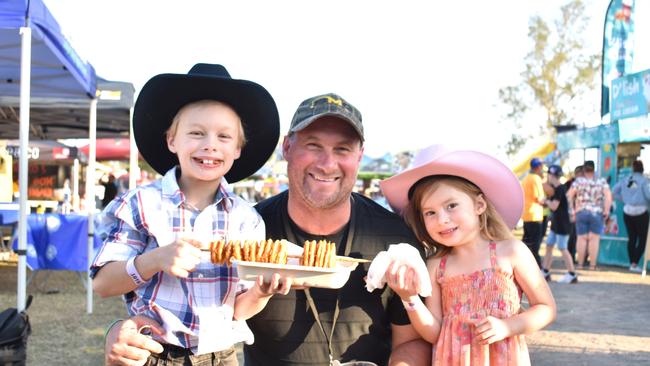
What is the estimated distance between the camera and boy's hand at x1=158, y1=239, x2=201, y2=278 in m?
2.14

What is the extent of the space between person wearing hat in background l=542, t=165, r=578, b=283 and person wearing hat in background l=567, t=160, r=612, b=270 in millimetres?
1047

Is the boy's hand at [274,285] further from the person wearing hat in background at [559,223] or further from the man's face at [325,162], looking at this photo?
the person wearing hat in background at [559,223]

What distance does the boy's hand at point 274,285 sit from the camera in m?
2.20

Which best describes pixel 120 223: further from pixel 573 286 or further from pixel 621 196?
pixel 621 196

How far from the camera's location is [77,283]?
11.2 metres

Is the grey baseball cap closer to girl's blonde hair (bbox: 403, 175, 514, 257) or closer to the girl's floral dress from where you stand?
girl's blonde hair (bbox: 403, 175, 514, 257)

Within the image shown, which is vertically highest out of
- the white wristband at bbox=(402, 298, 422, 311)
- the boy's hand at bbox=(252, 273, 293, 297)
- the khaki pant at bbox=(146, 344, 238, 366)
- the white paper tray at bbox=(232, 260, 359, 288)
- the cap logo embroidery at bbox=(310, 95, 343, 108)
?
the cap logo embroidery at bbox=(310, 95, 343, 108)

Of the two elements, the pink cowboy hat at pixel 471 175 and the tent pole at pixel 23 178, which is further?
the tent pole at pixel 23 178

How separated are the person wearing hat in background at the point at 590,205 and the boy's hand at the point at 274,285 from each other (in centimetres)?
1193

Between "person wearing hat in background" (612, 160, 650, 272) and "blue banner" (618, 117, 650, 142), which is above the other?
"blue banner" (618, 117, 650, 142)

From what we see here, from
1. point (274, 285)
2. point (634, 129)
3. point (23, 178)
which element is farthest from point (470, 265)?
point (634, 129)

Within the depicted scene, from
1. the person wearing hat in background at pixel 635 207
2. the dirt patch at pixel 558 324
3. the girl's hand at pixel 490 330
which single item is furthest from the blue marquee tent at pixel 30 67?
the person wearing hat in background at pixel 635 207

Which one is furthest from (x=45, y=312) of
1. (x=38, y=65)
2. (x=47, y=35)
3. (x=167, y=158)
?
(x=167, y=158)

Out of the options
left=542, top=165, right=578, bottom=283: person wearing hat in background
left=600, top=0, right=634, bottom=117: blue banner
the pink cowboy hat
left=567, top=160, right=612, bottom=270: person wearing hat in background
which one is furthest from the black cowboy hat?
left=600, top=0, right=634, bottom=117: blue banner
